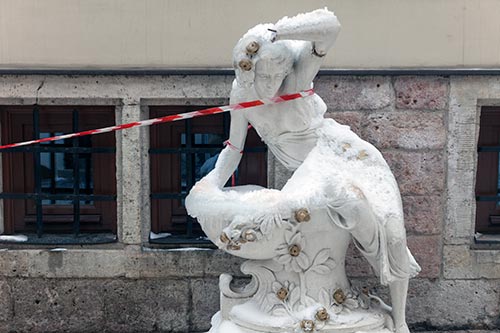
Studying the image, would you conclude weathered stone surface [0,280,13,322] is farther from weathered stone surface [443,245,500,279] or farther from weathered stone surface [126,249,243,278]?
weathered stone surface [443,245,500,279]

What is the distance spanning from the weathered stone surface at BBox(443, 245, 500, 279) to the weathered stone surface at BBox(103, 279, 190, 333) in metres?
1.76

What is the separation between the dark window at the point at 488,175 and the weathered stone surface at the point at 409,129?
37cm

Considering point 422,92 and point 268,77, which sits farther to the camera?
point 422,92

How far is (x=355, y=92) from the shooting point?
12.3 feet

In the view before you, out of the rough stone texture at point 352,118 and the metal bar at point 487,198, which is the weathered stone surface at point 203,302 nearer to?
the rough stone texture at point 352,118

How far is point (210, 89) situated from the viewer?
377cm

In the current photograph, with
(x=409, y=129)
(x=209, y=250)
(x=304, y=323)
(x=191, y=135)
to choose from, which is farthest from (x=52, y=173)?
(x=409, y=129)

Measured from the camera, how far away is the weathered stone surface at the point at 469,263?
382 centimetres

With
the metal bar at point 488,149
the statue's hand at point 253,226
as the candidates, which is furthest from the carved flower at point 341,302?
the metal bar at point 488,149

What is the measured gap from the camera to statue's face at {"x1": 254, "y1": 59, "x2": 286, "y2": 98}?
249 cm

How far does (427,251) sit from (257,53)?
2.06m

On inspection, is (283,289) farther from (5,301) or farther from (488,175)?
(5,301)

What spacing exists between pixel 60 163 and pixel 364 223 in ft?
8.19

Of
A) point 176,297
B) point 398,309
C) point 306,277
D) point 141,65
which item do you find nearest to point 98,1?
point 141,65
